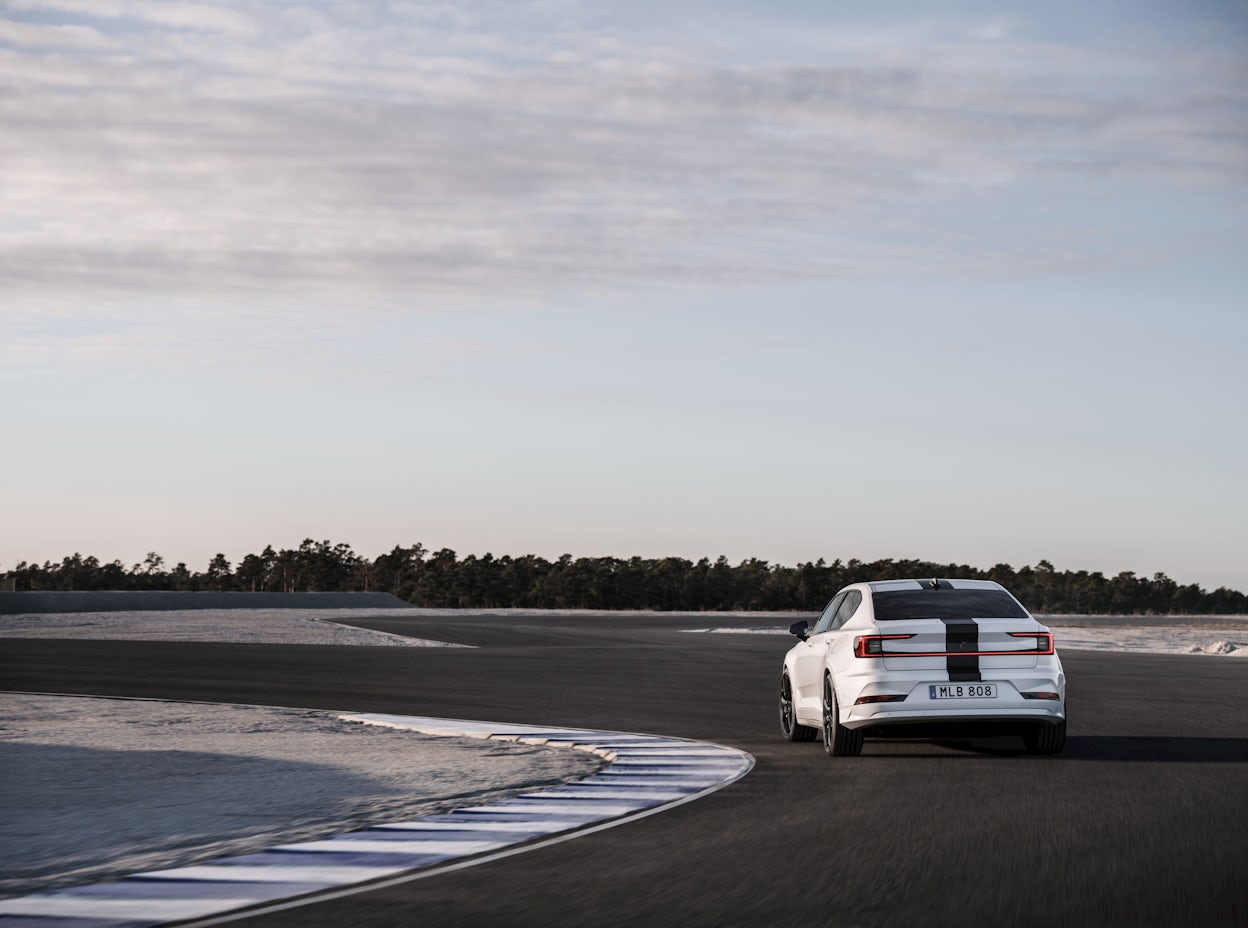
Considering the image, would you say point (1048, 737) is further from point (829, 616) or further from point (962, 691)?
point (829, 616)

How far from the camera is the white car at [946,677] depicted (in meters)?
13.9

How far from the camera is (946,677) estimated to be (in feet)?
45.6

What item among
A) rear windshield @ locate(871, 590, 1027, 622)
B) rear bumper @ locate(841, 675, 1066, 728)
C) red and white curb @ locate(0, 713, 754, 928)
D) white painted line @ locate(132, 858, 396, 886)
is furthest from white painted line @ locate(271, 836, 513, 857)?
rear windshield @ locate(871, 590, 1027, 622)

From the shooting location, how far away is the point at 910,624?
1412cm

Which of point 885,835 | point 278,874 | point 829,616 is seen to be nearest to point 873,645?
point 829,616

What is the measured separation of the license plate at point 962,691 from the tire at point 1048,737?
0.79 metres

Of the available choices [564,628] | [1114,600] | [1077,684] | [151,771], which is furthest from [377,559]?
[151,771]

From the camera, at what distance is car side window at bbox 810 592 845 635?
15969 mm

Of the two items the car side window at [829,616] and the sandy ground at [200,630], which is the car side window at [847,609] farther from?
the sandy ground at [200,630]

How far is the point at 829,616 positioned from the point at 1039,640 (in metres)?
2.58

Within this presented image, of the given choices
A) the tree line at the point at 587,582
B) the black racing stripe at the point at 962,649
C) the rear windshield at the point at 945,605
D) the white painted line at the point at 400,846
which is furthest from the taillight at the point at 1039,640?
the tree line at the point at 587,582

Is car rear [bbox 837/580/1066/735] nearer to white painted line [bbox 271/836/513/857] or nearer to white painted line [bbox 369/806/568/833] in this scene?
white painted line [bbox 369/806/568/833]

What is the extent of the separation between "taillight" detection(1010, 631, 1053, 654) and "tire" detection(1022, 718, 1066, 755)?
719mm

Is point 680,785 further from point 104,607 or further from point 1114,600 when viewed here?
point 1114,600
